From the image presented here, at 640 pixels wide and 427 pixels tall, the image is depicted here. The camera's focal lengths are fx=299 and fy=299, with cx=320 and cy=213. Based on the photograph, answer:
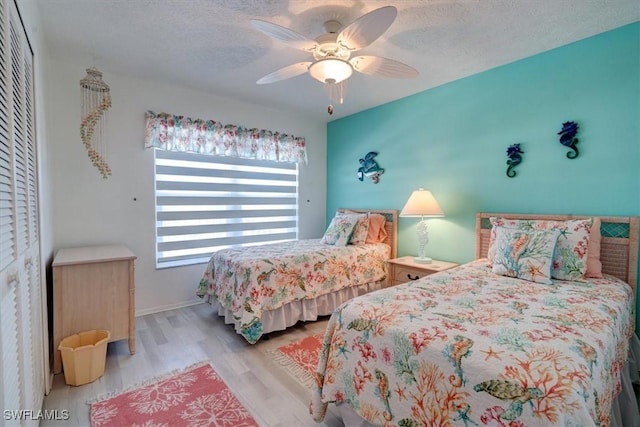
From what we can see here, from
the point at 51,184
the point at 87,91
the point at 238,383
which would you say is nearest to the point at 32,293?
the point at 238,383

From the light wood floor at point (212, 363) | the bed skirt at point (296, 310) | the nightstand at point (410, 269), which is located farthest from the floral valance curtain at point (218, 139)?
the nightstand at point (410, 269)

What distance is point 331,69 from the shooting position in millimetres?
1910

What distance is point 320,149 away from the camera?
15.2 feet

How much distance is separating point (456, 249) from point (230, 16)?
2850mm

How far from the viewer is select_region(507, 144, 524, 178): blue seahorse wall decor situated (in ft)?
8.64

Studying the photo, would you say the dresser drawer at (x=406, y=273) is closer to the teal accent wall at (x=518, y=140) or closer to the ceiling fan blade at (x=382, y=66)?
the teal accent wall at (x=518, y=140)

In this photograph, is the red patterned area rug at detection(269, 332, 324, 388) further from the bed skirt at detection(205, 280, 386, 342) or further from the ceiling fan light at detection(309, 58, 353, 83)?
the ceiling fan light at detection(309, 58, 353, 83)

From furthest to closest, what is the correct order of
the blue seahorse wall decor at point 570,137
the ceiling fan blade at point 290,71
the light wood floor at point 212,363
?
the blue seahorse wall decor at point 570,137
the ceiling fan blade at point 290,71
the light wood floor at point 212,363

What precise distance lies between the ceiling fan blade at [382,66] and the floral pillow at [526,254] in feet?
4.60

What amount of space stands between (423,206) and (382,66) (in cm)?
146

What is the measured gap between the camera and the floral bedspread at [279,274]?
8.33ft

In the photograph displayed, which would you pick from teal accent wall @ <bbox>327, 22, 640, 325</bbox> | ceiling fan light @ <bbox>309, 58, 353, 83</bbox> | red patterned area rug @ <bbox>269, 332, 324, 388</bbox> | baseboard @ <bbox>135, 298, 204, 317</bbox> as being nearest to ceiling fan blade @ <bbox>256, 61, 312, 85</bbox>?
ceiling fan light @ <bbox>309, 58, 353, 83</bbox>

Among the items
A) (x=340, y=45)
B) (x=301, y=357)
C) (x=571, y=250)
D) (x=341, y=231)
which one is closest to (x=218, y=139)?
(x=341, y=231)

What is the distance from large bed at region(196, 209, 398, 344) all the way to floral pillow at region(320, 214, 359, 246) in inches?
2.4
